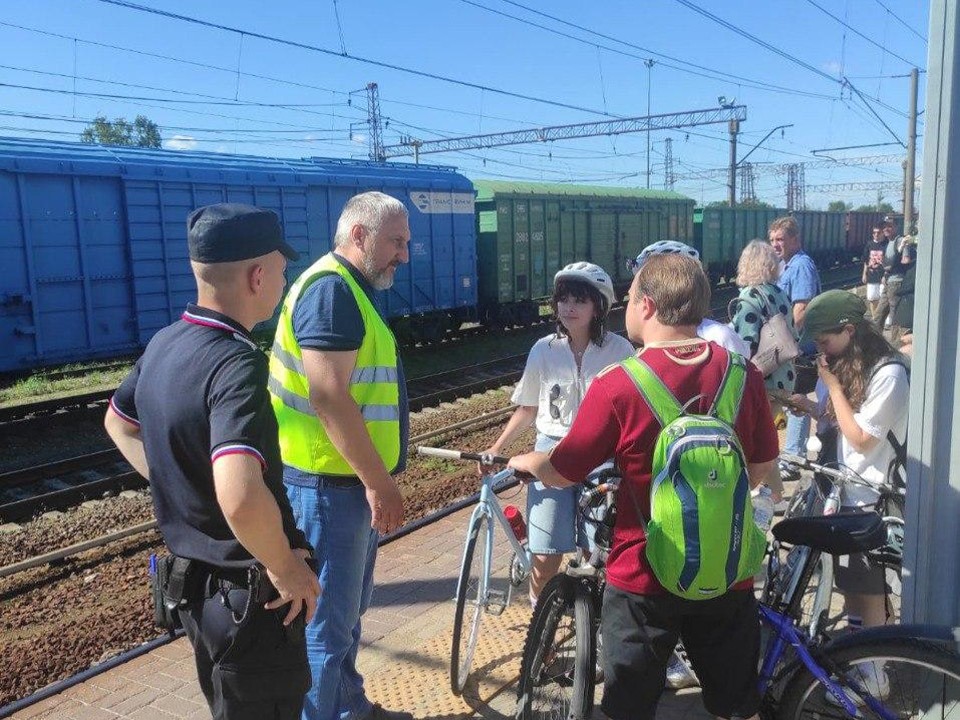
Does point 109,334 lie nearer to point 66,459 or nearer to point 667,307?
point 66,459

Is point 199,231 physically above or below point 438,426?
above

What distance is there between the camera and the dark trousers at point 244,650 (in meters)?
2.16

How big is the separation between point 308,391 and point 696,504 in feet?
4.45

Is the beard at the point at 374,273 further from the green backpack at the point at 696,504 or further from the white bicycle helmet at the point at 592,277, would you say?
the green backpack at the point at 696,504

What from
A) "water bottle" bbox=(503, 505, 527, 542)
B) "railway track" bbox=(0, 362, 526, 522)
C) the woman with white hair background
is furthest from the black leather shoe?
"railway track" bbox=(0, 362, 526, 522)

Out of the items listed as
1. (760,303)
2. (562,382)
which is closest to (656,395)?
(562,382)

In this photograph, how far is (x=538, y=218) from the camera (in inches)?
755

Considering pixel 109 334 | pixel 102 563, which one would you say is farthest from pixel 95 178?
pixel 102 563

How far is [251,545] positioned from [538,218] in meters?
17.7

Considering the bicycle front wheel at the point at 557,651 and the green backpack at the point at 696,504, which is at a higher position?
the green backpack at the point at 696,504

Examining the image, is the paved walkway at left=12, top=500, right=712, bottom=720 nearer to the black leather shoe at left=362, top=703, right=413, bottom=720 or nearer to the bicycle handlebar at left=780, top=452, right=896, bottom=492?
the black leather shoe at left=362, top=703, right=413, bottom=720

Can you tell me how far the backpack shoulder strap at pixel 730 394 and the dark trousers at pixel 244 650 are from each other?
4.30ft

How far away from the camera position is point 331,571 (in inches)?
114

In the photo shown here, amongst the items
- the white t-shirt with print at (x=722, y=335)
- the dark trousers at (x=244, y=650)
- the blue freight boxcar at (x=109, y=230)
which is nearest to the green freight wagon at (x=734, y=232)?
the blue freight boxcar at (x=109, y=230)
